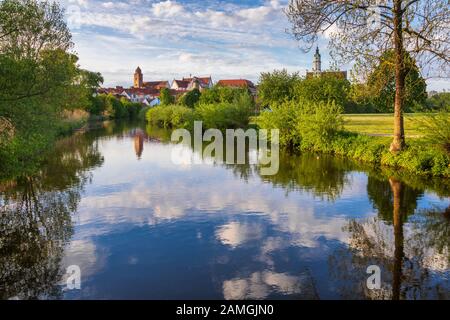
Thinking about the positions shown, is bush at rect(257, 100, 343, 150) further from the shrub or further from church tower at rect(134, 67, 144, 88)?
church tower at rect(134, 67, 144, 88)

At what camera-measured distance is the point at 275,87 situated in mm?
56188

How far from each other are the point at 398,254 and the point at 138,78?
186 meters

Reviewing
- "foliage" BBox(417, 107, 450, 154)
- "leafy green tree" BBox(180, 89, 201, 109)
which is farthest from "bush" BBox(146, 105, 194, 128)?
"foliage" BBox(417, 107, 450, 154)

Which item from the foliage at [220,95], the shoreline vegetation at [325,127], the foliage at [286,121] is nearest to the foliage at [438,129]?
the shoreline vegetation at [325,127]

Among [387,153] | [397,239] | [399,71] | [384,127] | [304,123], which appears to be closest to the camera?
[397,239]

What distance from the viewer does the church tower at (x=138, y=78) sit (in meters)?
187

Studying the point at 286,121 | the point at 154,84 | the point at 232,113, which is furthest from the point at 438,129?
the point at 154,84

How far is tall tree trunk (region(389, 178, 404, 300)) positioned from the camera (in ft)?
27.8

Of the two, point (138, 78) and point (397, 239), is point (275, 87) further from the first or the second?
point (138, 78)

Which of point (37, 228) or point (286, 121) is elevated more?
point (286, 121)

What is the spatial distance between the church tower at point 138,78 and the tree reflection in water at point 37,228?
170 metres

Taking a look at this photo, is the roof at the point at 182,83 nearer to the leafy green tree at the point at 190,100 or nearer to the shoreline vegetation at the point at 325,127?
the leafy green tree at the point at 190,100

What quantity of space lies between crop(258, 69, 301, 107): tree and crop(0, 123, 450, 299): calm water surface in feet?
118
